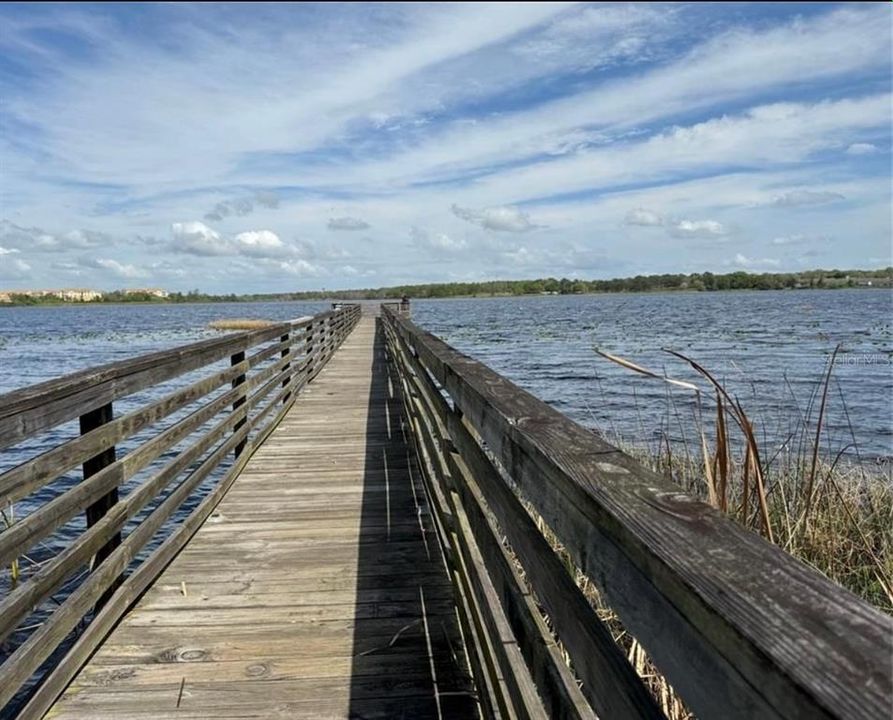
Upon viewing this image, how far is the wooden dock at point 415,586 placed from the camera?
79cm

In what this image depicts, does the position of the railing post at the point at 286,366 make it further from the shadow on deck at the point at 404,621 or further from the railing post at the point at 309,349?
the shadow on deck at the point at 404,621

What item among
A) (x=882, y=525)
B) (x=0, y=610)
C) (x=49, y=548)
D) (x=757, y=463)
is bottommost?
(x=49, y=548)

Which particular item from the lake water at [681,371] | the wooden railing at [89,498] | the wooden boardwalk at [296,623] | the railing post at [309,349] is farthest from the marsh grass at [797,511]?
the railing post at [309,349]

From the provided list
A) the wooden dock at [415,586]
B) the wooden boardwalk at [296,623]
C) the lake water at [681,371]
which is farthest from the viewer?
the lake water at [681,371]

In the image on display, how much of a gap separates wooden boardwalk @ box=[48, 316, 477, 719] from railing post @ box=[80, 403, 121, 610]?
0.90 feet

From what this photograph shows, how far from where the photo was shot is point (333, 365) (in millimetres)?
15328

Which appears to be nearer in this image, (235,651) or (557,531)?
(557,531)

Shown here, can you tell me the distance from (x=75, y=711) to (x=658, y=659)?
232cm

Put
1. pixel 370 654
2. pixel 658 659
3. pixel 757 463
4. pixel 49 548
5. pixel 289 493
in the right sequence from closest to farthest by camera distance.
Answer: pixel 658 659 → pixel 757 463 → pixel 370 654 → pixel 289 493 → pixel 49 548

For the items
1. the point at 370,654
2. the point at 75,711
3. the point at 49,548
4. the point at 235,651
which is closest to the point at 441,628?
the point at 370,654

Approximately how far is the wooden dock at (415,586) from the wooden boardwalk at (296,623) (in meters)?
0.01

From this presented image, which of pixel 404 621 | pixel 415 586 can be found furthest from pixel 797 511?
pixel 404 621

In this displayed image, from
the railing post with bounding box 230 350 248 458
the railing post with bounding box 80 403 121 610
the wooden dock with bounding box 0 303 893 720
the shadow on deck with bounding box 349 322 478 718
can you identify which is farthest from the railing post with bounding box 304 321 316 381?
the railing post with bounding box 80 403 121 610

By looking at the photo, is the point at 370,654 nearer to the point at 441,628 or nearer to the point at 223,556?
the point at 441,628
